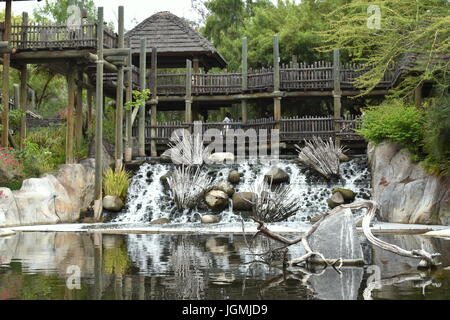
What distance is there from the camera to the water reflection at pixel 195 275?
6.00m

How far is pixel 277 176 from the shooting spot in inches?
777

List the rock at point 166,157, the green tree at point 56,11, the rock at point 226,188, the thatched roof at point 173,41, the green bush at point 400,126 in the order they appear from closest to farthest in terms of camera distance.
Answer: the green bush at point 400,126
the rock at point 226,188
the rock at point 166,157
the thatched roof at point 173,41
the green tree at point 56,11

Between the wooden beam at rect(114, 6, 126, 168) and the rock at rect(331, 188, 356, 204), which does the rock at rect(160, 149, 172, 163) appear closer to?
the wooden beam at rect(114, 6, 126, 168)

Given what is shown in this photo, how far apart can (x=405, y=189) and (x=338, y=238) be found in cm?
908

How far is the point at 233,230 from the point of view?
46.6 feet

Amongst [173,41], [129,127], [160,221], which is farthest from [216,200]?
[173,41]

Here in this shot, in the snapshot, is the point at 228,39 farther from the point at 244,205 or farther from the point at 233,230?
the point at 233,230

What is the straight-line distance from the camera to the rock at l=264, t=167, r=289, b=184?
64.7 feet

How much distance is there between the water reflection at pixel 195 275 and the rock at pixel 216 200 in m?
7.12

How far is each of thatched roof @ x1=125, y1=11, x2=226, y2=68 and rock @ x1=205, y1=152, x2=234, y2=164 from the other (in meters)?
6.36

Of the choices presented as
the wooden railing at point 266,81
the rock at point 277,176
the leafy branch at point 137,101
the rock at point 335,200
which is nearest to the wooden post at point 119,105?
the leafy branch at point 137,101

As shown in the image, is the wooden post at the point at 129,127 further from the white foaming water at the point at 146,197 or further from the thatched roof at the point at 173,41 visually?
the thatched roof at the point at 173,41
